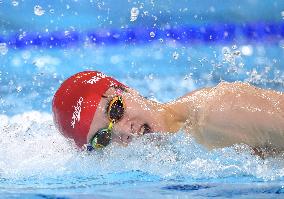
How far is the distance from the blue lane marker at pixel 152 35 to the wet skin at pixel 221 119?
2.78 metres

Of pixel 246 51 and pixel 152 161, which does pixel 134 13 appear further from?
pixel 152 161

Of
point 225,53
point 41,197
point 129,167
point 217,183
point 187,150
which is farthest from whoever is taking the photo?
point 225,53

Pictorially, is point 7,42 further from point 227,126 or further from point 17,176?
point 227,126

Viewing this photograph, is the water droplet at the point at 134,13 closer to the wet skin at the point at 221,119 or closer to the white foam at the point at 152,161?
the white foam at the point at 152,161

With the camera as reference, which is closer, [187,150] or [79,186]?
[79,186]

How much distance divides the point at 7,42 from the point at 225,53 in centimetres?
213

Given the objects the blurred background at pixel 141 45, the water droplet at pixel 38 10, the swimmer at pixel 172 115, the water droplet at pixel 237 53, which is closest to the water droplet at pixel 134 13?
the blurred background at pixel 141 45

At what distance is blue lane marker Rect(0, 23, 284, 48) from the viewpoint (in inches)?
202

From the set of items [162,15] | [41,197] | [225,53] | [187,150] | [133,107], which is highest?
[162,15]

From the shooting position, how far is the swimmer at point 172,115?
2156 mm

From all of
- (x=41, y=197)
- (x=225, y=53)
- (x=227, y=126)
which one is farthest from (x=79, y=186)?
(x=225, y=53)

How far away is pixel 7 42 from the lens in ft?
17.9

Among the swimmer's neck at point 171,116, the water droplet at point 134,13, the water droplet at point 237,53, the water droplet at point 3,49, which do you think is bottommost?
the swimmer's neck at point 171,116

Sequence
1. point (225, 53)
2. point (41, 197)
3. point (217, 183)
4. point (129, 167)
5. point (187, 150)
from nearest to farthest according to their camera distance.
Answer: point (41, 197)
point (217, 183)
point (187, 150)
point (129, 167)
point (225, 53)
